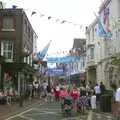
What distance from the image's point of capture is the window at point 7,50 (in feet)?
175

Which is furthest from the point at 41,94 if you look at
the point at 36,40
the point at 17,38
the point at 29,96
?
the point at 36,40

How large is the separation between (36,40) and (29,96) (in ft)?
86.5

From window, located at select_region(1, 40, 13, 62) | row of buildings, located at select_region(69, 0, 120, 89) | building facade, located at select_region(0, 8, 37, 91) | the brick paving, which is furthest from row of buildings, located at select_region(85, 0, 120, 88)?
window, located at select_region(1, 40, 13, 62)

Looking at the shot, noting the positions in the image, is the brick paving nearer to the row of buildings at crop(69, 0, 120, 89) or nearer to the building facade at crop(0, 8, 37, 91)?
the row of buildings at crop(69, 0, 120, 89)

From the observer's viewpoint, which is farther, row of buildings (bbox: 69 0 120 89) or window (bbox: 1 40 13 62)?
window (bbox: 1 40 13 62)

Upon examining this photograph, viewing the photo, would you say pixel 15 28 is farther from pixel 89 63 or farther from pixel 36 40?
pixel 36 40

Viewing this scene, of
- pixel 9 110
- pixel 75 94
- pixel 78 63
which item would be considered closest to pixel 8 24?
pixel 9 110

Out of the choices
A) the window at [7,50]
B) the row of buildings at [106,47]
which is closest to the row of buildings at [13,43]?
the window at [7,50]

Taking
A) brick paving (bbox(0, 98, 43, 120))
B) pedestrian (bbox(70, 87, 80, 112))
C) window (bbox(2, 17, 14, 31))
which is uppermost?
window (bbox(2, 17, 14, 31))

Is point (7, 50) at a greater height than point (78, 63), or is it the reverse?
point (78, 63)

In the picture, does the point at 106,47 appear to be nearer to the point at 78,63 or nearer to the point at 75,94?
the point at 75,94

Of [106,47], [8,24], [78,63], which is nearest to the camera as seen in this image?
[106,47]

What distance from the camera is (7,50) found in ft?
176

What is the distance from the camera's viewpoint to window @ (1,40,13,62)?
53375 mm
